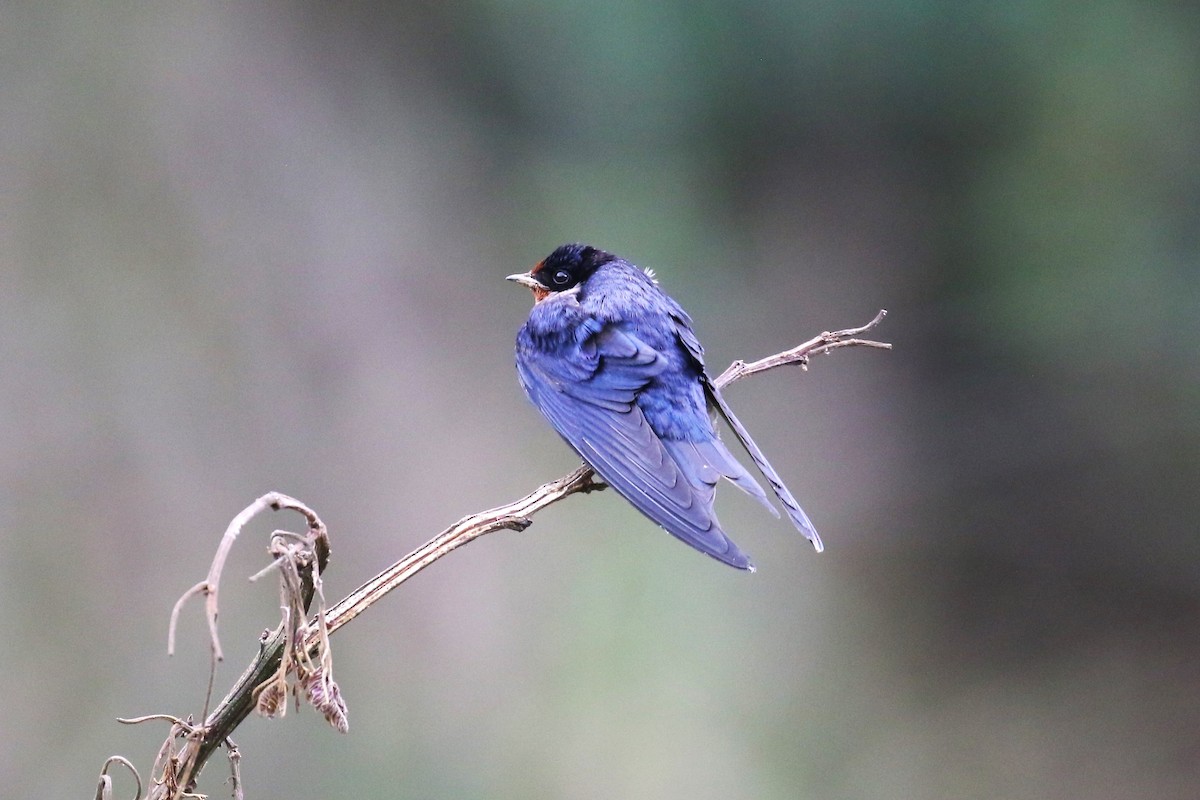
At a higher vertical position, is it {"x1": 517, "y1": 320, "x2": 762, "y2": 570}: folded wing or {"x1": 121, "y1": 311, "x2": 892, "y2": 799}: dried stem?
{"x1": 121, "y1": 311, "x2": 892, "y2": 799}: dried stem

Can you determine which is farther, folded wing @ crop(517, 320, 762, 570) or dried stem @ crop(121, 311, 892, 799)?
folded wing @ crop(517, 320, 762, 570)

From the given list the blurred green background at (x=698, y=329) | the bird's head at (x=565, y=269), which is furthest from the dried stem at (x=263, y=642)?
the blurred green background at (x=698, y=329)

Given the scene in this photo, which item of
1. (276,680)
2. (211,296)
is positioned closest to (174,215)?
(211,296)

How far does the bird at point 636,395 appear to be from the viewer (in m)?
1.43

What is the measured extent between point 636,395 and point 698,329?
1513 millimetres

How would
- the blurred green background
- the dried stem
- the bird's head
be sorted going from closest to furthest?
the dried stem → the bird's head → the blurred green background

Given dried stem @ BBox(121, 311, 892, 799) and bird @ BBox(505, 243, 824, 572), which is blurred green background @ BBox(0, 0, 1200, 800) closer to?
bird @ BBox(505, 243, 824, 572)

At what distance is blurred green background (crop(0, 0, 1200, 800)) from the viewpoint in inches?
110

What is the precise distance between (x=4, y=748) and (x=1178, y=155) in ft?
11.2

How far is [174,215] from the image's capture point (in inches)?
115

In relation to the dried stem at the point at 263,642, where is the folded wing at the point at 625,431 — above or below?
below

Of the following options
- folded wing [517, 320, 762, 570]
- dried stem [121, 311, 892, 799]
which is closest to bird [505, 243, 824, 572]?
folded wing [517, 320, 762, 570]

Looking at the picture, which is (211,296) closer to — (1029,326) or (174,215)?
(174,215)

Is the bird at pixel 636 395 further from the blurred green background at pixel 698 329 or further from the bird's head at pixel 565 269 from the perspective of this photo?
the blurred green background at pixel 698 329
